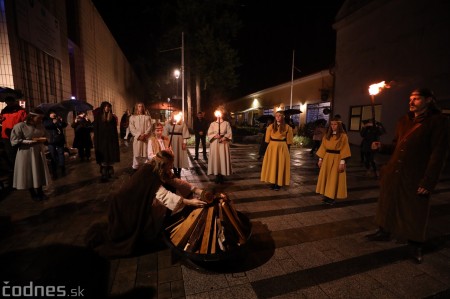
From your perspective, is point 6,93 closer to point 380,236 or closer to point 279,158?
point 279,158

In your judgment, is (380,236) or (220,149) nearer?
(380,236)

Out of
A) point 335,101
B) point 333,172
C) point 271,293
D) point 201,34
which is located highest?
point 201,34

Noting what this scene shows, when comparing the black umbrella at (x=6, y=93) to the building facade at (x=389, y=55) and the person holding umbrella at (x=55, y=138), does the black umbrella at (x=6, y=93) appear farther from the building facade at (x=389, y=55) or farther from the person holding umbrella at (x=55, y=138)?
the building facade at (x=389, y=55)

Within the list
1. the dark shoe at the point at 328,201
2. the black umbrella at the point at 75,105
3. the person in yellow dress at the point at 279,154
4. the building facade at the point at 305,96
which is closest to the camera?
the dark shoe at the point at 328,201

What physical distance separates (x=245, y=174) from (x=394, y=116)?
9.54m

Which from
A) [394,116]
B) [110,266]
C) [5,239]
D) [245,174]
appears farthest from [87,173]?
[394,116]

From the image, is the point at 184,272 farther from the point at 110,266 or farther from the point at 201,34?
the point at 201,34

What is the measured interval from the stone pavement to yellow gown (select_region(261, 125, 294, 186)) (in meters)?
0.99

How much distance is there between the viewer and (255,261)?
10.1ft

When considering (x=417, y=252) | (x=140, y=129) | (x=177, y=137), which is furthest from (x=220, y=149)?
(x=417, y=252)

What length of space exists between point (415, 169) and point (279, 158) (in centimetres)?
308

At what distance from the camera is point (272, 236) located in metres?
3.76

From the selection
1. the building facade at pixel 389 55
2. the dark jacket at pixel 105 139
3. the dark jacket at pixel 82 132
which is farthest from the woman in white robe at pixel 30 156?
the building facade at pixel 389 55

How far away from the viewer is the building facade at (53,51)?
290 inches
